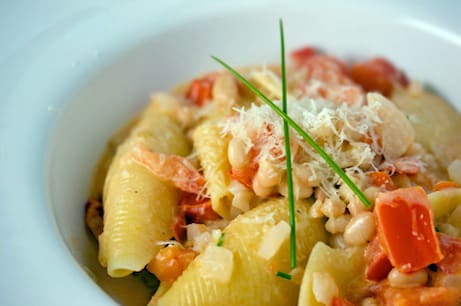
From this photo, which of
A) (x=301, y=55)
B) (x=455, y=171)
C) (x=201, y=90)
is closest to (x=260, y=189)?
(x=455, y=171)

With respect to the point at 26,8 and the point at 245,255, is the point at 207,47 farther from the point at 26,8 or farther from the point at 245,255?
the point at 245,255

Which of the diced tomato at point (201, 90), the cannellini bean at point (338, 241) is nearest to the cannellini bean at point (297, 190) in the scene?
the cannellini bean at point (338, 241)

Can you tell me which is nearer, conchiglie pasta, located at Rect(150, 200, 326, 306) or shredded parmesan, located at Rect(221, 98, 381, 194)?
conchiglie pasta, located at Rect(150, 200, 326, 306)

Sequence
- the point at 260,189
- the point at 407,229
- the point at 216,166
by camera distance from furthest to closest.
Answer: the point at 216,166 → the point at 260,189 → the point at 407,229

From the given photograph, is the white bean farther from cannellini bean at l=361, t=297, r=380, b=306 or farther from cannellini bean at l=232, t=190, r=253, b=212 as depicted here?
cannellini bean at l=361, t=297, r=380, b=306

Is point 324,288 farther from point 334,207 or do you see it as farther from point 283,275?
point 334,207

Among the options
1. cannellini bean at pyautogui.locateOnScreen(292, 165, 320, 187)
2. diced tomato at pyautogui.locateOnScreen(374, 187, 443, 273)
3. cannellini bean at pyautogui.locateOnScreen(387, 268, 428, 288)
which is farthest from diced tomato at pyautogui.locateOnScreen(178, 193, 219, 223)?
cannellini bean at pyautogui.locateOnScreen(387, 268, 428, 288)
